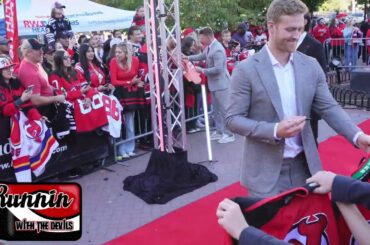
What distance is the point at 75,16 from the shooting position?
14523 millimetres

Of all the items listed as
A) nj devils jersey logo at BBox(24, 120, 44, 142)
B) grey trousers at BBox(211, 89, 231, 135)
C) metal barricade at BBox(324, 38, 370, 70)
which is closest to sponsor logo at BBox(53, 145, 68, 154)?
nj devils jersey logo at BBox(24, 120, 44, 142)

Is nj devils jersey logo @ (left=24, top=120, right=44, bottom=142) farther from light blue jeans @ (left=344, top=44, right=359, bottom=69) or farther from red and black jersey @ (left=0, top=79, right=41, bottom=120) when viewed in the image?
light blue jeans @ (left=344, top=44, right=359, bottom=69)

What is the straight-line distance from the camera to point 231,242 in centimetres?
197

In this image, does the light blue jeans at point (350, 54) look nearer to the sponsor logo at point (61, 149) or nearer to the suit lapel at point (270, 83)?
the sponsor logo at point (61, 149)

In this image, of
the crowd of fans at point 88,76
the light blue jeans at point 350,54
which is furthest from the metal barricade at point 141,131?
the light blue jeans at point 350,54

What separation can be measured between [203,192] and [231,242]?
154 inches

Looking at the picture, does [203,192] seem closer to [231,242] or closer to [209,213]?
[209,213]

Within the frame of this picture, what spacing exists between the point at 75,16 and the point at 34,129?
374 inches

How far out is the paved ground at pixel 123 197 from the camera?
496 centimetres

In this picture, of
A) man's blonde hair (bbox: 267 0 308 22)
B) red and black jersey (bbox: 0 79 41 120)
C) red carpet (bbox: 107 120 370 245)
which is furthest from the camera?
red and black jersey (bbox: 0 79 41 120)

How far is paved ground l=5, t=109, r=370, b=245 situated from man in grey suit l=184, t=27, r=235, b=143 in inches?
24.6

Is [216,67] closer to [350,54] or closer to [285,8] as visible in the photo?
[285,8]

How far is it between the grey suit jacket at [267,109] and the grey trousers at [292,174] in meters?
0.05

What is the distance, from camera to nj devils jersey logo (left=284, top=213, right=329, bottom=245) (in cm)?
205
